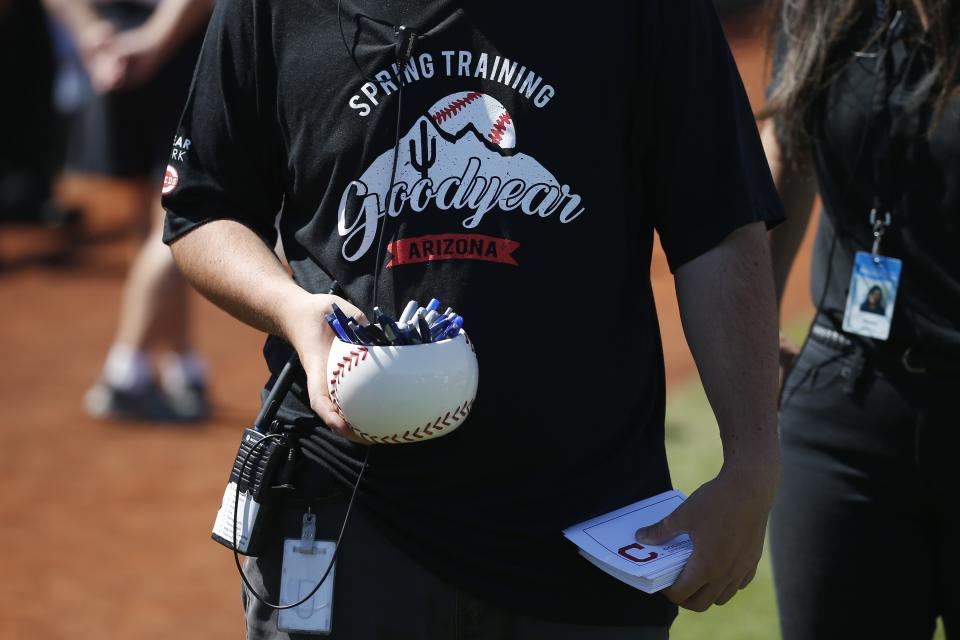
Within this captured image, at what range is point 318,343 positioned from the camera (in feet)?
5.61

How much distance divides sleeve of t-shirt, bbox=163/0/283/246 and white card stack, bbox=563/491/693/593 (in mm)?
736

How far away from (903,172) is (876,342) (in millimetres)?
321

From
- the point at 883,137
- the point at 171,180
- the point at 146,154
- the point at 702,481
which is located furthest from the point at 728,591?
the point at 146,154

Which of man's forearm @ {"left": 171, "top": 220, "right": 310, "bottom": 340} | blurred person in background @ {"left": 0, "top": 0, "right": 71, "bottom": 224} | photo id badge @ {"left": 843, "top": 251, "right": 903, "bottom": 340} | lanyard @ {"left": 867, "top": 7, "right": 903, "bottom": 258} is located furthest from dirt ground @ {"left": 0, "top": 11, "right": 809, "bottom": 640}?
blurred person in background @ {"left": 0, "top": 0, "right": 71, "bottom": 224}

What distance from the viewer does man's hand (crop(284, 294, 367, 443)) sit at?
5.55 feet

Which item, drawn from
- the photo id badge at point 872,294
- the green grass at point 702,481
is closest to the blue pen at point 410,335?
the photo id badge at point 872,294

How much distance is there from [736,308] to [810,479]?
0.71 meters

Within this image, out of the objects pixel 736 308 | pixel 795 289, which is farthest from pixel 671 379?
pixel 736 308

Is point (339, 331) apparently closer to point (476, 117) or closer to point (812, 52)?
Answer: point (476, 117)

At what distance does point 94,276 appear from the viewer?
8.18m

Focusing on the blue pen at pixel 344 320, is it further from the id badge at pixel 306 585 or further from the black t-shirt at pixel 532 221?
the id badge at pixel 306 585

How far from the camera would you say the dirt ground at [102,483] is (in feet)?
12.8

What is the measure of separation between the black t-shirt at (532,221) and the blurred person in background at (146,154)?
3441 mm

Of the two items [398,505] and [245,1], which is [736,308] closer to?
[398,505]
